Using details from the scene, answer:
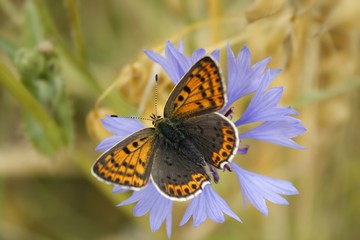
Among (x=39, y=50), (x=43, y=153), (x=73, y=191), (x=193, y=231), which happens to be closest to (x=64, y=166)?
(x=73, y=191)

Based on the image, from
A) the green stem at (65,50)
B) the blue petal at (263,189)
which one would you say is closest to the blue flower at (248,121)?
the blue petal at (263,189)

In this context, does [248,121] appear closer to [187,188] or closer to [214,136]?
[214,136]

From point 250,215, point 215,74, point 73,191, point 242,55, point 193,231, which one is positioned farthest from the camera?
point 73,191

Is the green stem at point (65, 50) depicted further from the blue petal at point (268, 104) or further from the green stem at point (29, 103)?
the blue petal at point (268, 104)

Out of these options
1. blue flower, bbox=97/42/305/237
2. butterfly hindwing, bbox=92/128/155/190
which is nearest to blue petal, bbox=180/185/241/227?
blue flower, bbox=97/42/305/237

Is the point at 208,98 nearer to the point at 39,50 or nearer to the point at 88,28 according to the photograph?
the point at 39,50

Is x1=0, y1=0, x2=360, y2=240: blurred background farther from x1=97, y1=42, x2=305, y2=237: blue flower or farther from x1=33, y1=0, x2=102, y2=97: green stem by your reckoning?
x1=97, y1=42, x2=305, y2=237: blue flower

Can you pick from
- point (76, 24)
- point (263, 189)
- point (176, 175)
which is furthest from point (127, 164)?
point (76, 24)

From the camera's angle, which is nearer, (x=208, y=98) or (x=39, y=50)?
(x=208, y=98)
